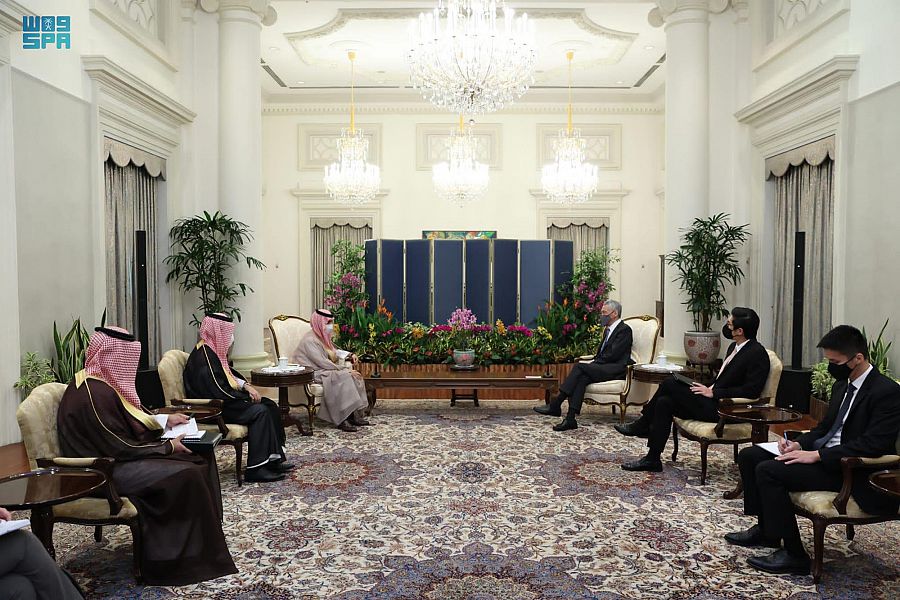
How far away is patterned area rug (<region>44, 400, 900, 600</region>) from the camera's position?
12.7 ft

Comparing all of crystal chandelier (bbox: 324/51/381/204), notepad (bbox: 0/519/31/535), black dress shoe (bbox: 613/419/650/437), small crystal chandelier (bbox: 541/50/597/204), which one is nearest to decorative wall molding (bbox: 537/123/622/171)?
small crystal chandelier (bbox: 541/50/597/204)

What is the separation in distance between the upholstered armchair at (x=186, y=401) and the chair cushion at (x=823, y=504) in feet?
12.9

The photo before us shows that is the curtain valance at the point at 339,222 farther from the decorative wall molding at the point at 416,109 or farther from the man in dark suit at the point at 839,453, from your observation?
the man in dark suit at the point at 839,453

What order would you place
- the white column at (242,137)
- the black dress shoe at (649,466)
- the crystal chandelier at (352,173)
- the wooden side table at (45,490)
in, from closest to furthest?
1. the wooden side table at (45,490)
2. the black dress shoe at (649,466)
3. the white column at (242,137)
4. the crystal chandelier at (352,173)

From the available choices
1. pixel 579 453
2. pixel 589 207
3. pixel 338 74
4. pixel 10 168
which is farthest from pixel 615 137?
pixel 10 168

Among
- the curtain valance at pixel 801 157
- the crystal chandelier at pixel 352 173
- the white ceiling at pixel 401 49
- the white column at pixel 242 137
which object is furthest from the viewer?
the crystal chandelier at pixel 352 173

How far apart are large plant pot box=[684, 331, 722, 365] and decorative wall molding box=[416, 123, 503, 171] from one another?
8.24 m

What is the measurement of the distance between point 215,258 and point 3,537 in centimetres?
720

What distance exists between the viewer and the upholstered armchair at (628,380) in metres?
7.92

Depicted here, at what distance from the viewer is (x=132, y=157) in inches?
341

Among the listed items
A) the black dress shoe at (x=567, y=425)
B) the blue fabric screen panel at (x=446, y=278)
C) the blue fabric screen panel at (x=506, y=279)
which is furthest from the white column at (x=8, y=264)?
the blue fabric screen panel at (x=506, y=279)

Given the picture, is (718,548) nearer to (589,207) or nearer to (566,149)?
(566,149)

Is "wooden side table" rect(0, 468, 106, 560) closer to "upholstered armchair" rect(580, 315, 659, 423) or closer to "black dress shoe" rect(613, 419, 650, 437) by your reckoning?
"black dress shoe" rect(613, 419, 650, 437)

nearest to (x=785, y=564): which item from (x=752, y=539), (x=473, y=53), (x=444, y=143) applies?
(x=752, y=539)
